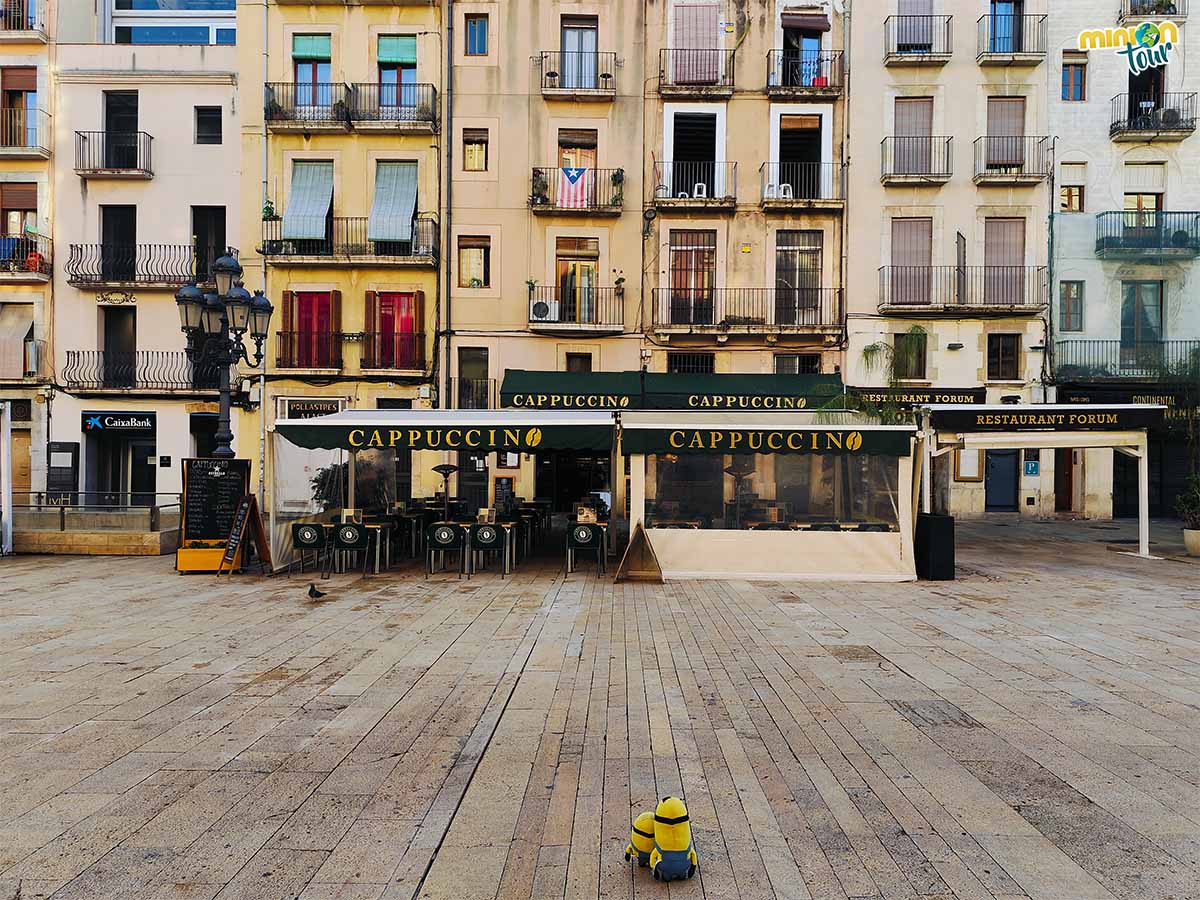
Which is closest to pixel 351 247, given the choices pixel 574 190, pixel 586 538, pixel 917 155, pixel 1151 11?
pixel 574 190

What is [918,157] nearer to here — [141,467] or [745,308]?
[745,308]

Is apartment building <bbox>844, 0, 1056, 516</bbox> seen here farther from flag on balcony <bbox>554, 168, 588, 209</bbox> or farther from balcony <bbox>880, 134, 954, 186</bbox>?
flag on balcony <bbox>554, 168, 588, 209</bbox>

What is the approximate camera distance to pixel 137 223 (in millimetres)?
23828

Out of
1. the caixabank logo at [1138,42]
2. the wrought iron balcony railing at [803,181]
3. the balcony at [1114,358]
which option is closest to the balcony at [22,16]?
the wrought iron balcony railing at [803,181]

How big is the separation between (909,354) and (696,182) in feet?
29.2

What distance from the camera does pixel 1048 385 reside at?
74.5ft

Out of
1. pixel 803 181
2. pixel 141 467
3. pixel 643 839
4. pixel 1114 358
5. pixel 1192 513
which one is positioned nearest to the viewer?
pixel 643 839

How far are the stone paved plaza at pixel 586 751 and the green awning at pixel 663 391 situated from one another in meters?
10.1

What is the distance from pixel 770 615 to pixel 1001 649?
264cm

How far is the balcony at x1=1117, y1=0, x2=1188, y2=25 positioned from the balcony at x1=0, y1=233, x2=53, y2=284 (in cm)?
3636

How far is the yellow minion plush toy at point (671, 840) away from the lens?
3232 mm

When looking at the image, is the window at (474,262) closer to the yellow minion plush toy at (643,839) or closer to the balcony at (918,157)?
the balcony at (918,157)

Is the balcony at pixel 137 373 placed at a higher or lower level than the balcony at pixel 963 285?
lower

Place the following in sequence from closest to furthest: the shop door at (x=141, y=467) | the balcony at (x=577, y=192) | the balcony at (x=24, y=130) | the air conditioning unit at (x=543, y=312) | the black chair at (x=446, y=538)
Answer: the black chair at (x=446, y=538) < the air conditioning unit at (x=543, y=312) < the balcony at (x=577, y=192) < the balcony at (x=24, y=130) < the shop door at (x=141, y=467)
